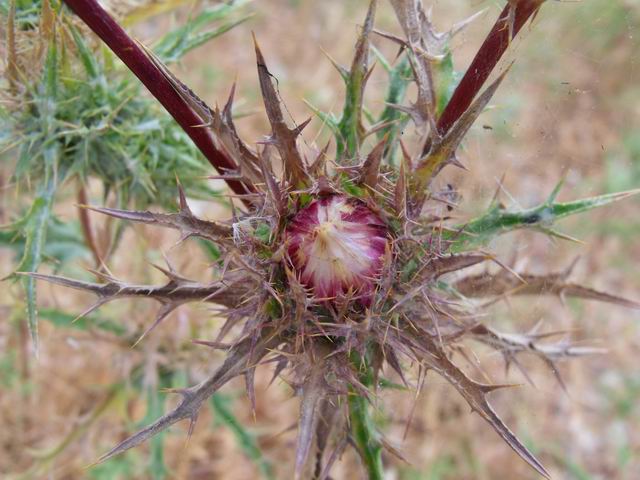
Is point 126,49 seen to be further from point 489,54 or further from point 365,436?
point 365,436

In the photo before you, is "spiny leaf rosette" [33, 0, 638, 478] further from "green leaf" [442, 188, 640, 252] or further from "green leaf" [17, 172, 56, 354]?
"green leaf" [17, 172, 56, 354]

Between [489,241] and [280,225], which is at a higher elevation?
[489,241]

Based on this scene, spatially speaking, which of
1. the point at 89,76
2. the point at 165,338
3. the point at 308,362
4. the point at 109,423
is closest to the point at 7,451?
the point at 109,423

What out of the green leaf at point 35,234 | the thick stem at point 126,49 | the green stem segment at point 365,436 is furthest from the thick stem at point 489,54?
the green leaf at point 35,234

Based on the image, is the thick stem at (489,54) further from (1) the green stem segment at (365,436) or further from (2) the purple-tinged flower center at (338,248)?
(1) the green stem segment at (365,436)

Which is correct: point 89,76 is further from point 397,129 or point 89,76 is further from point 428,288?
point 428,288

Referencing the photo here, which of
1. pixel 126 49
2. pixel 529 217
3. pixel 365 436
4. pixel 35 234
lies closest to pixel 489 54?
pixel 529 217
